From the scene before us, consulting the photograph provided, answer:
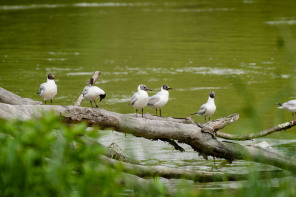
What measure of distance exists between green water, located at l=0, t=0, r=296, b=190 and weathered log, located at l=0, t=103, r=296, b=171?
31cm

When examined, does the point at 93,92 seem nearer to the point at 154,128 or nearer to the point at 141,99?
the point at 141,99

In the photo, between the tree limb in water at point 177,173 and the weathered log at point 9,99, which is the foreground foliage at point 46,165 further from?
the weathered log at point 9,99

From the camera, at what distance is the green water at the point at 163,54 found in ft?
45.7

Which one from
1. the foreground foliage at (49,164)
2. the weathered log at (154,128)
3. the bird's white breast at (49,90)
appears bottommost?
the foreground foliage at (49,164)

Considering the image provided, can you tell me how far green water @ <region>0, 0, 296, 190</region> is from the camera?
45.7 ft

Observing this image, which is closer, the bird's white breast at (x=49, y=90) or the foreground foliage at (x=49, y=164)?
the foreground foliage at (x=49, y=164)

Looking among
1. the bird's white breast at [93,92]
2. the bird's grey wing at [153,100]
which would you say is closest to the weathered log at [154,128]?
the bird's white breast at [93,92]

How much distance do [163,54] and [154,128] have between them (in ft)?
42.7

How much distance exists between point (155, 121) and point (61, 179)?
4229mm

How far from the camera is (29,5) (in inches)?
1519

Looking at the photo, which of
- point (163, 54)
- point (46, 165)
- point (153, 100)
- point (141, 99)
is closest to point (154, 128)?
point (141, 99)

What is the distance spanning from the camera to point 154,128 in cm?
843

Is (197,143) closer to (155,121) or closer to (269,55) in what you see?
(155,121)

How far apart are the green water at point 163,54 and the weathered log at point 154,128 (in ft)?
1.02
